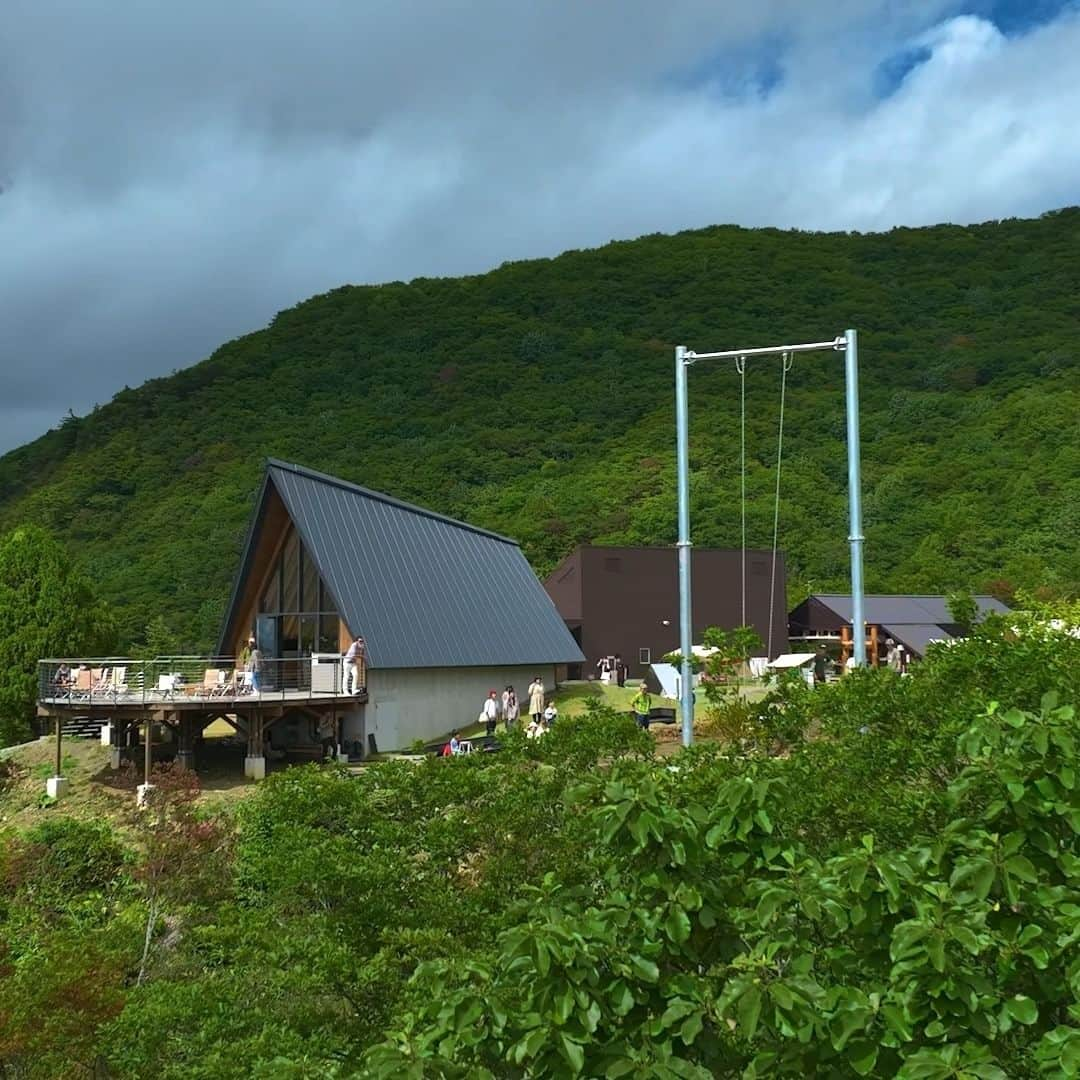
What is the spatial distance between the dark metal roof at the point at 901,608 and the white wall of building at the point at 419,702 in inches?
650

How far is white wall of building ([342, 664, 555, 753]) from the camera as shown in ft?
81.0

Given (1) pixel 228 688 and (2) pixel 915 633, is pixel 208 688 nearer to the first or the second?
(1) pixel 228 688

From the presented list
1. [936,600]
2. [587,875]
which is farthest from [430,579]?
[936,600]

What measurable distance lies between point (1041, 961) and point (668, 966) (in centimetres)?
127

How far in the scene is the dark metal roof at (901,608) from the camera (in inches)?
1599

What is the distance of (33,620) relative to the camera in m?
31.6

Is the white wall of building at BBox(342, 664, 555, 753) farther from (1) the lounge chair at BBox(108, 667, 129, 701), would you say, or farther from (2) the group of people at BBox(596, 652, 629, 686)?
(2) the group of people at BBox(596, 652, 629, 686)

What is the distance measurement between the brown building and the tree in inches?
579

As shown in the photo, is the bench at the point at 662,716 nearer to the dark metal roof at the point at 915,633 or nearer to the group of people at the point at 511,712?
the group of people at the point at 511,712

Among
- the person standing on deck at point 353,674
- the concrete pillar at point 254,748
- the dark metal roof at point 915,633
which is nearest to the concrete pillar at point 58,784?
the concrete pillar at point 254,748

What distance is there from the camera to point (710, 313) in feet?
321

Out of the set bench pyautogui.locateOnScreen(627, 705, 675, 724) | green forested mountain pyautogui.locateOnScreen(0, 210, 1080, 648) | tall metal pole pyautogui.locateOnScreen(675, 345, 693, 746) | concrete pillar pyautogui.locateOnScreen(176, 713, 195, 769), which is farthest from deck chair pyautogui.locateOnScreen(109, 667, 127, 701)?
green forested mountain pyautogui.locateOnScreen(0, 210, 1080, 648)

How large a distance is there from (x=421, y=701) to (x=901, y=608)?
874 inches

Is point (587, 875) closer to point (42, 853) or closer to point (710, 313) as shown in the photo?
point (42, 853)
